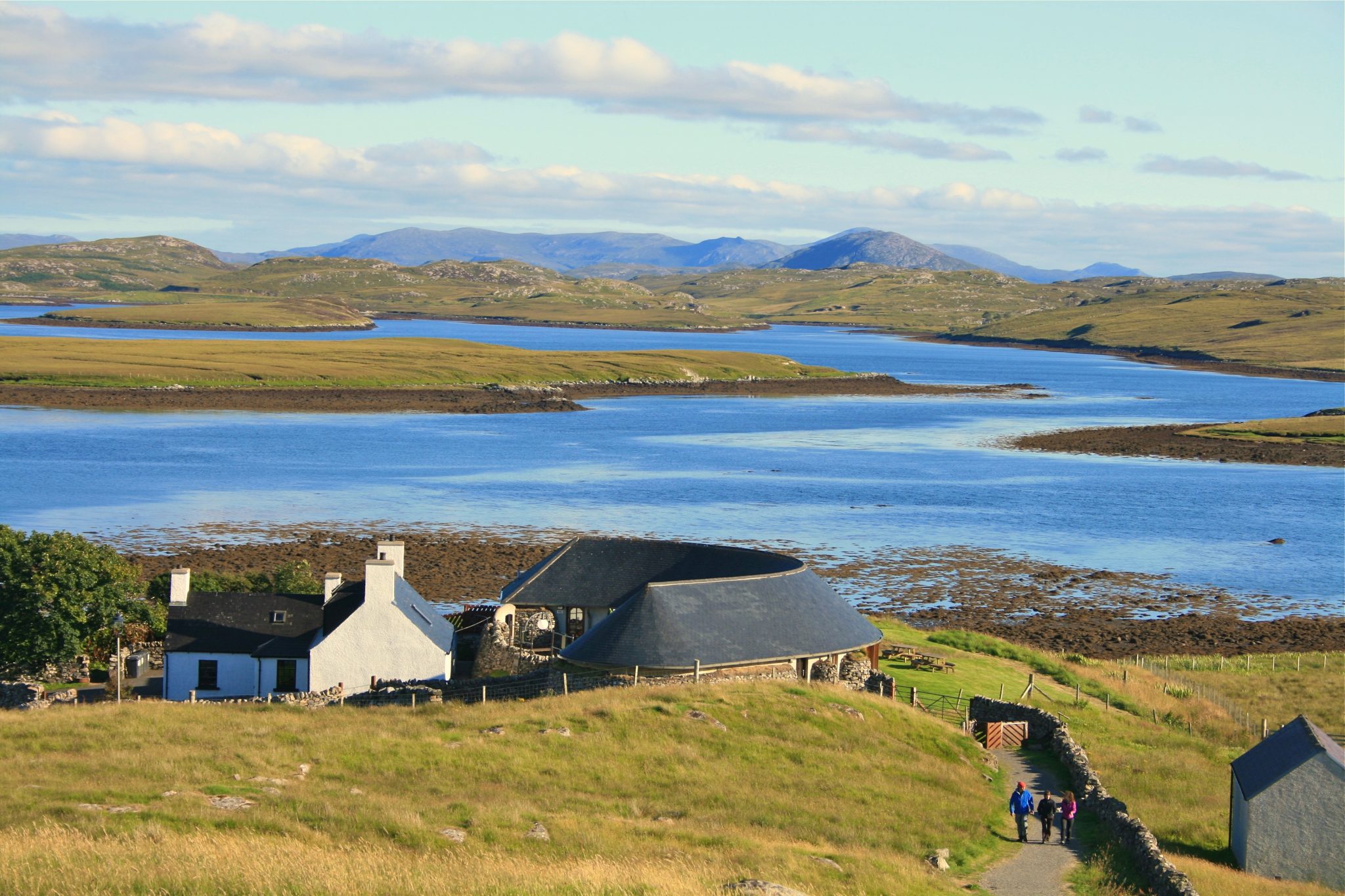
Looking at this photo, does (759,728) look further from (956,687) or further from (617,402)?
(617,402)

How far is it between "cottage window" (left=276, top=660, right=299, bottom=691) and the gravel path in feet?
69.9

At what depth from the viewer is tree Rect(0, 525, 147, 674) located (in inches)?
1602

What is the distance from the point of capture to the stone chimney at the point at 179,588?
138 feet

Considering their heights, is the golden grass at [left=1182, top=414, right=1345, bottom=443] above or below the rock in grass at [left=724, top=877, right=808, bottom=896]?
above

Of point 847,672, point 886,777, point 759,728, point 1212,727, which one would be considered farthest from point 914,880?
point 1212,727

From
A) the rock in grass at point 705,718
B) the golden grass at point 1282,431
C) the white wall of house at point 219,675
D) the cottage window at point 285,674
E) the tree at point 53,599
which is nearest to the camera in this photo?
the rock in grass at point 705,718

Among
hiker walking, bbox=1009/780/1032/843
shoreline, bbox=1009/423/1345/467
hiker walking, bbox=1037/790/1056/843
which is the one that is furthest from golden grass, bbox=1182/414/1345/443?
hiker walking, bbox=1009/780/1032/843

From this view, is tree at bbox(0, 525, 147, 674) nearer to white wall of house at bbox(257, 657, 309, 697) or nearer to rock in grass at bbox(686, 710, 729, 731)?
white wall of house at bbox(257, 657, 309, 697)

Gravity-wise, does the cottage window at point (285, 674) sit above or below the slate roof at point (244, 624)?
below

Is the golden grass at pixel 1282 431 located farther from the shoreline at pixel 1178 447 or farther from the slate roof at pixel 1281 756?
the slate roof at pixel 1281 756

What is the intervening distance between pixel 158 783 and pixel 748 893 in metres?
12.8

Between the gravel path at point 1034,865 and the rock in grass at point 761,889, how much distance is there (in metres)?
6.41

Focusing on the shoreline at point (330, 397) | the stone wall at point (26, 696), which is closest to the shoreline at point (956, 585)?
the stone wall at point (26, 696)

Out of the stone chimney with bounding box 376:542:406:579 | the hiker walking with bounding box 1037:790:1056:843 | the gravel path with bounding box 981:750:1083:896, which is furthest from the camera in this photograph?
the stone chimney with bounding box 376:542:406:579
